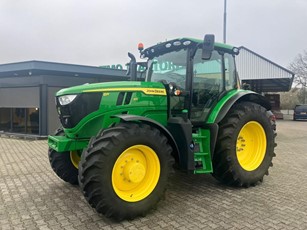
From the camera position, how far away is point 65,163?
4773 millimetres

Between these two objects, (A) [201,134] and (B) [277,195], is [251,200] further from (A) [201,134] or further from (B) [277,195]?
(A) [201,134]

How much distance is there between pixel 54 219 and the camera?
361 cm

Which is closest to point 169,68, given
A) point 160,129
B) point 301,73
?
point 160,129

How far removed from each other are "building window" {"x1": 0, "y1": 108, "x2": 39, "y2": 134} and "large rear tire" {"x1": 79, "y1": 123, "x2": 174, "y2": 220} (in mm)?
9117

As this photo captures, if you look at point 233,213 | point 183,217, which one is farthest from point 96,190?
point 233,213

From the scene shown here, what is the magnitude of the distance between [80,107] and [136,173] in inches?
46.4

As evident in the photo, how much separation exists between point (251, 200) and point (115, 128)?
2.30 m

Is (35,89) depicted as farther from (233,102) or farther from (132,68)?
(233,102)

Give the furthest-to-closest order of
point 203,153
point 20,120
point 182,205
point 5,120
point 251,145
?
1. point 5,120
2. point 20,120
3. point 251,145
4. point 203,153
5. point 182,205

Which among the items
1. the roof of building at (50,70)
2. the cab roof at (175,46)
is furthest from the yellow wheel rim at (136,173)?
the roof of building at (50,70)

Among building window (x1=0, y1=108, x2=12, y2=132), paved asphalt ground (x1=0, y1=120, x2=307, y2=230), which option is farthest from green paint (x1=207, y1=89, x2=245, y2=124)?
building window (x1=0, y1=108, x2=12, y2=132)

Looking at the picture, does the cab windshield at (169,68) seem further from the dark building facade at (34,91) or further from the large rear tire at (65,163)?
the dark building facade at (34,91)

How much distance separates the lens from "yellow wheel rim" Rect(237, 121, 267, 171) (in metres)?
5.08

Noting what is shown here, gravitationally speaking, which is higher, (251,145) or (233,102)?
(233,102)
